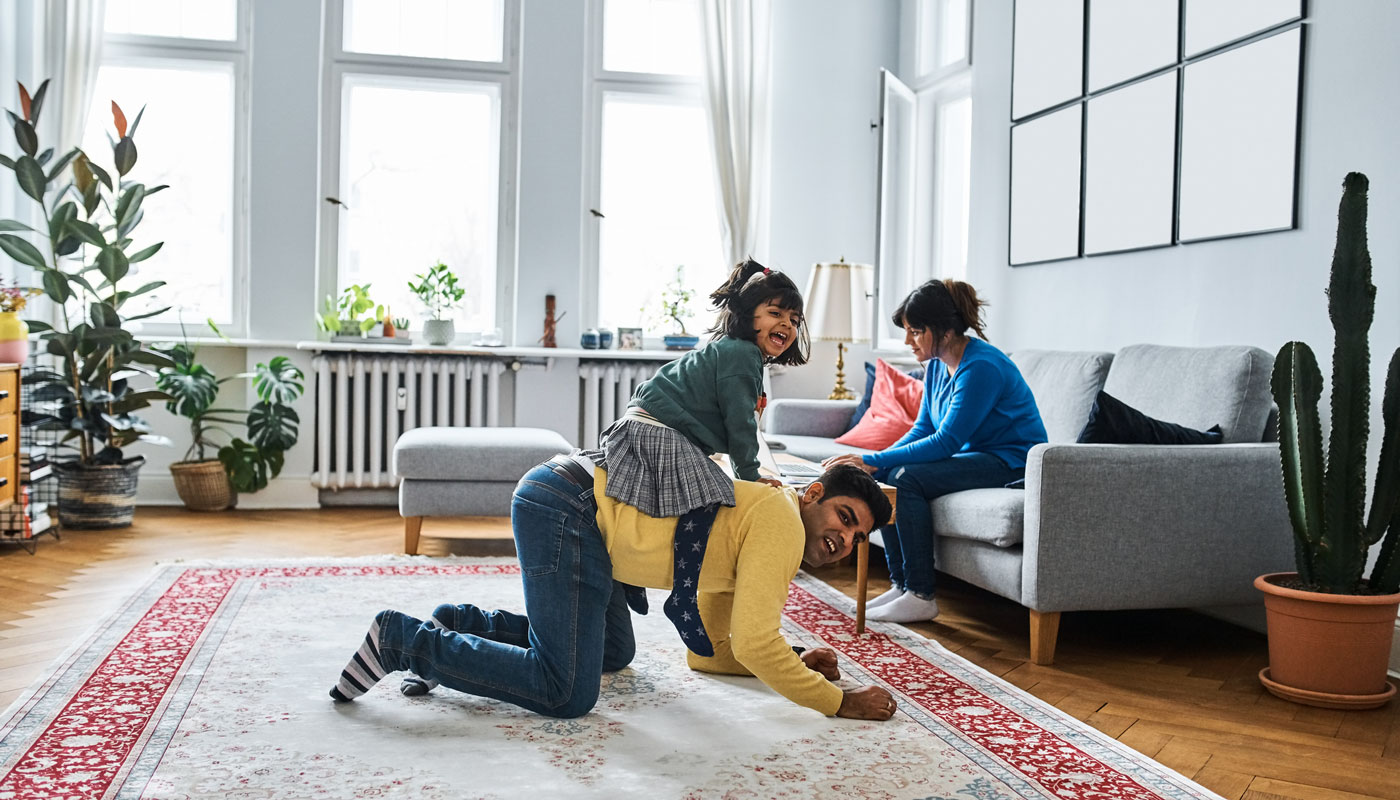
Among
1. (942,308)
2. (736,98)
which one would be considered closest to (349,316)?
(736,98)

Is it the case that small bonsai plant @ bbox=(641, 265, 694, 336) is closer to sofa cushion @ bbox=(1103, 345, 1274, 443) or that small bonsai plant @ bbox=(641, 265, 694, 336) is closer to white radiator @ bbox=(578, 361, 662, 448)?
white radiator @ bbox=(578, 361, 662, 448)

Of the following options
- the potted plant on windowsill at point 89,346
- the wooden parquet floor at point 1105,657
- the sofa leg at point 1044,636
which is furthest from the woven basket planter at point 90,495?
the sofa leg at point 1044,636

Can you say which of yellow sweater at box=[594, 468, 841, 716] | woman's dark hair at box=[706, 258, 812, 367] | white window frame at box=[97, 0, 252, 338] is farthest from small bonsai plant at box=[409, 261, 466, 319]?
yellow sweater at box=[594, 468, 841, 716]

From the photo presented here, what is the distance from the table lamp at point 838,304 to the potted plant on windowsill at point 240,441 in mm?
2426

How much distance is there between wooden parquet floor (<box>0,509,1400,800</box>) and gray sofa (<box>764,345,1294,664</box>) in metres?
0.17

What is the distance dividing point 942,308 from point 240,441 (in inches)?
137

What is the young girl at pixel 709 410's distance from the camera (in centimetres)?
223

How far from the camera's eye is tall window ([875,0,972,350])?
564 centimetres

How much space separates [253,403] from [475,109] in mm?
1825

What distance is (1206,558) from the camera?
3.03 m

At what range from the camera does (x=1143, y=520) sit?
296 centimetres

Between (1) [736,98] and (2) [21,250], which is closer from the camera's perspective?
(2) [21,250]

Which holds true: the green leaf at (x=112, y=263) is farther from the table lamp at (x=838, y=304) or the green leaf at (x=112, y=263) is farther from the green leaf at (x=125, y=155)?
the table lamp at (x=838, y=304)

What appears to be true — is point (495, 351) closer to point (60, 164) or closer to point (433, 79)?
point (433, 79)
